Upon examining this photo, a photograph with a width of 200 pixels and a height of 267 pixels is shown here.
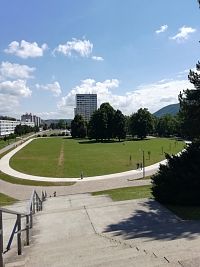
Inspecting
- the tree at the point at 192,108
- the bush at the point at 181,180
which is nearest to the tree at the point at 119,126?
the tree at the point at 192,108

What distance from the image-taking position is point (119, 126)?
107 meters

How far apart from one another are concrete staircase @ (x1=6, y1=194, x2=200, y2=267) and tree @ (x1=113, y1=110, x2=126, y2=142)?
93.9 metres

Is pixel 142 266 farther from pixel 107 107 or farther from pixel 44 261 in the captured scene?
pixel 107 107

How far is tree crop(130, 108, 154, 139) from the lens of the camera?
381 ft

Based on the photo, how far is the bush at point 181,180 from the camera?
43.5 ft

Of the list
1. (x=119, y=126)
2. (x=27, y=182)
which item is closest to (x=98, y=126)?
(x=119, y=126)

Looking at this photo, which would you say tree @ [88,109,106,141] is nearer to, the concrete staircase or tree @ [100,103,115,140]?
tree @ [100,103,115,140]

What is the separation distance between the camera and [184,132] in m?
17.1

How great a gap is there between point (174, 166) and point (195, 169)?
860 mm

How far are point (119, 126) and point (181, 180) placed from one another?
306ft

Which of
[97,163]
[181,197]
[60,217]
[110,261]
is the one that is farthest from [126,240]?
[97,163]

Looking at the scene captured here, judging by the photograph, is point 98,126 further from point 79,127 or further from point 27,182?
point 27,182

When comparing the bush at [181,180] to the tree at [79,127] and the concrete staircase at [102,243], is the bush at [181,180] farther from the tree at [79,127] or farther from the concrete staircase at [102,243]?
the tree at [79,127]

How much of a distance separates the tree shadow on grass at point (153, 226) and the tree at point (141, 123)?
103089mm
